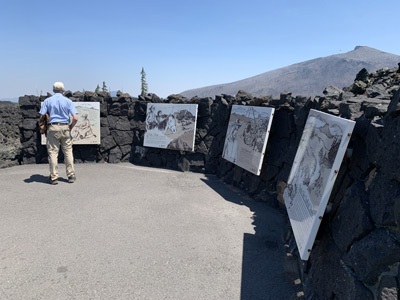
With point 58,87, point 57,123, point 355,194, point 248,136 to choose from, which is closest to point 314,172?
point 355,194

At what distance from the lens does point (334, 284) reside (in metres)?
1.99

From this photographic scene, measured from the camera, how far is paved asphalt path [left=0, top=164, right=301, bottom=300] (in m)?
2.63

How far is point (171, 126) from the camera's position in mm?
7398

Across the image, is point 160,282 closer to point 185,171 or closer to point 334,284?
point 334,284

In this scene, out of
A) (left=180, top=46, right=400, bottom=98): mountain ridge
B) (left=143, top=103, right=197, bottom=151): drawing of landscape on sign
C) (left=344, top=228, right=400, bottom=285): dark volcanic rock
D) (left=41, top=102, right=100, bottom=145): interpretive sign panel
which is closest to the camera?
(left=344, top=228, right=400, bottom=285): dark volcanic rock

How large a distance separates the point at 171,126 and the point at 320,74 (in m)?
59.0

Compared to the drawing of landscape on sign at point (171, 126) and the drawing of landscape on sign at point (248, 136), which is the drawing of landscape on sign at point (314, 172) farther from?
the drawing of landscape on sign at point (171, 126)

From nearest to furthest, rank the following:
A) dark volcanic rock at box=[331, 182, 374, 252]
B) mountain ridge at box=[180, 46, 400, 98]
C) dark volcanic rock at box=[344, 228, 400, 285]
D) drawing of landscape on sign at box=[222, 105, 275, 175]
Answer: dark volcanic rock at box=[344, 228, 400, 285]
dark volcanic rock at box=[331, 182, 374, 252]
drawing of landscape on sign at box=[222, 105, 275, 175]
mountain ridge at box=[180, 46, 400, 98]

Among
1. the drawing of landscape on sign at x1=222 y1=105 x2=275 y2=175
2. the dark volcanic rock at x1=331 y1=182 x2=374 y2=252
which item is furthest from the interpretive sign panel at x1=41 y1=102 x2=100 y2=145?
the dark volcanic rock at x1=331 y1=182 x2=374 y2=252

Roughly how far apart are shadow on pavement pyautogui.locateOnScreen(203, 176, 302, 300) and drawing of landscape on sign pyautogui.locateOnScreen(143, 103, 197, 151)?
3.01 m

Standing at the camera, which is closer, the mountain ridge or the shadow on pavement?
Answer: the shadow on pavement

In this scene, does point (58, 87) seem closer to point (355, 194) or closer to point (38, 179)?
point (38, 179)

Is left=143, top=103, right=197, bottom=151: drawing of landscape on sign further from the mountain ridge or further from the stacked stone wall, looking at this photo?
the mountain ridge

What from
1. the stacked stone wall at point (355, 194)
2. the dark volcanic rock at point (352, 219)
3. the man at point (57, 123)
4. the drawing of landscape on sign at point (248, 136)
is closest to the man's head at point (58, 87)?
the man at point (57, 123)
